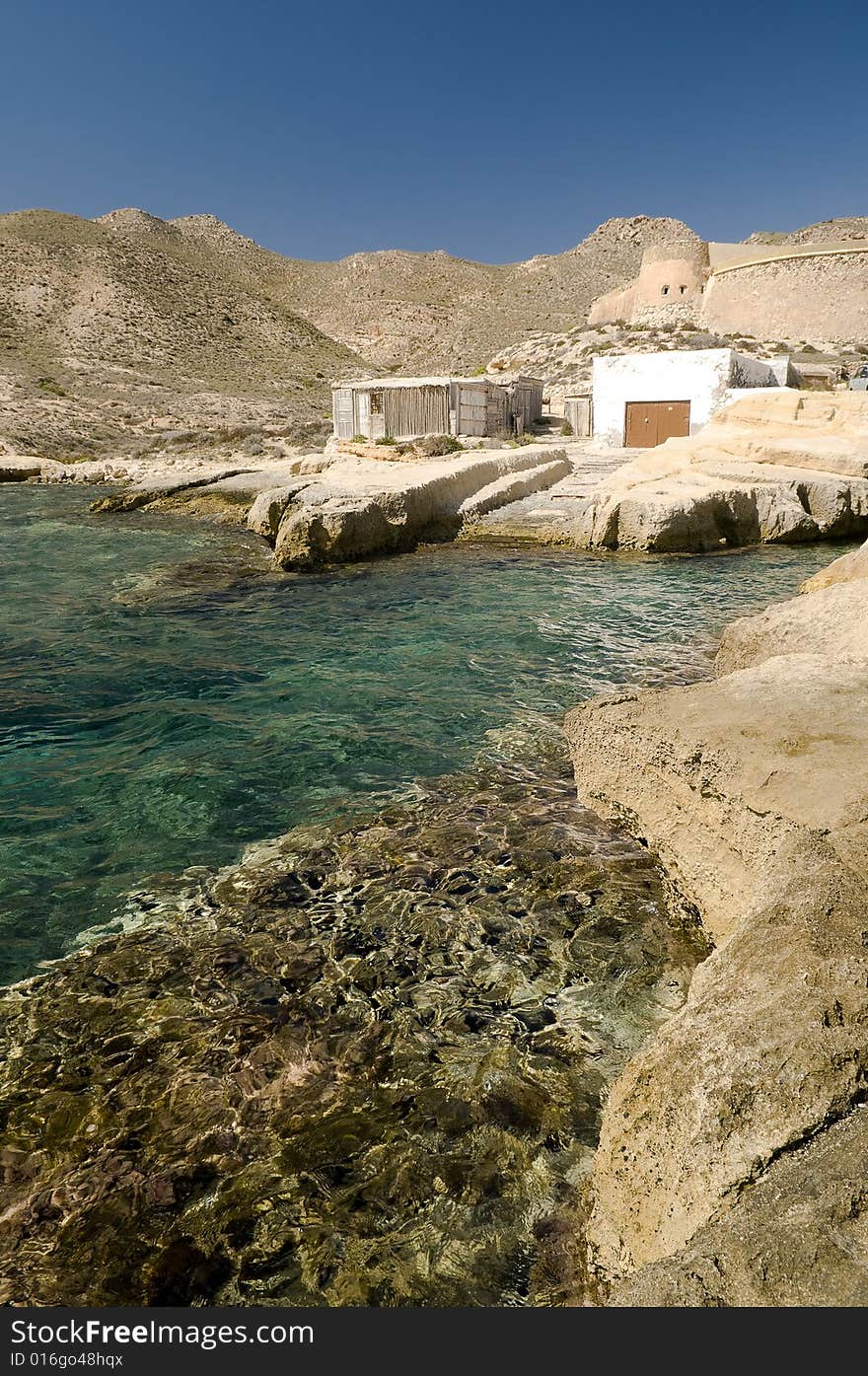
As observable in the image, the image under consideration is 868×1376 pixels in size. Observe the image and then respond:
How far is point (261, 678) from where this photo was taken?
7.58m

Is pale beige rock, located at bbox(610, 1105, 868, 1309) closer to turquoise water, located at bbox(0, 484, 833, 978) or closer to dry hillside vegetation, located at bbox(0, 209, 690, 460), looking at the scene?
turquoise water, located at bbox(0, 484, 833, 978)

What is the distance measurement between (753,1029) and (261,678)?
6.07 m

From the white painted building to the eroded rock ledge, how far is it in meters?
20.3

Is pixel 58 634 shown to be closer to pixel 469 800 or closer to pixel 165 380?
pixel 469 800

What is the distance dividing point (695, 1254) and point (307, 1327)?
0.80 metres

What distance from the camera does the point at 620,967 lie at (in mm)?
3439

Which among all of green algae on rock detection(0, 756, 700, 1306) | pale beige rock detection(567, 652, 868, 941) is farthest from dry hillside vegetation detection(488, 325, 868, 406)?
green algae on rock detection(0, 756, 700, 1306)

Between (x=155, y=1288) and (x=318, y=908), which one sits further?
(x=318, y=908)

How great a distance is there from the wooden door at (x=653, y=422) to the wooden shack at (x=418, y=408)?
14.0 feet

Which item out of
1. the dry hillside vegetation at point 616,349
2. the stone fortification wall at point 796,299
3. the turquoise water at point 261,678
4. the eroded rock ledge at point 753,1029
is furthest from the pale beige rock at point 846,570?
the stone fortification wall at point 796,299

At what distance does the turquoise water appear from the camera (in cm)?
476

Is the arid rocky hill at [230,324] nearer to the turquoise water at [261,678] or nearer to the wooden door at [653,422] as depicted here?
the wooden door at [653,422]

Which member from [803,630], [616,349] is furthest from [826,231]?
[803,630]

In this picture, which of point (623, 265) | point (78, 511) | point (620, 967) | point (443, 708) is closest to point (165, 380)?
point (78, 511)
